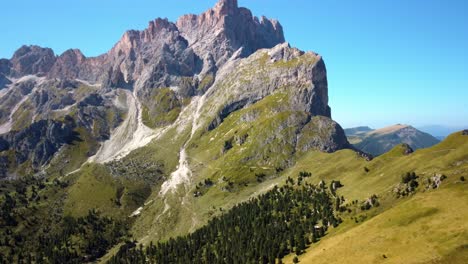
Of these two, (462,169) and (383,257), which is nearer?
(383,257)

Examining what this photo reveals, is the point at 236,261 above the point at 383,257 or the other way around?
the other way around

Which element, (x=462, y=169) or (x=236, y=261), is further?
(x=236, y=261)

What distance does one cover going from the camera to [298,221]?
182 metres

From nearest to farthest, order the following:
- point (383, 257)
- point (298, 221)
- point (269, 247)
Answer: point (383, 257) < point (269, 247) < point (298, 221)

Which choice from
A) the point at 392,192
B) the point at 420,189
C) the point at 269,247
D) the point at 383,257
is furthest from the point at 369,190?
the point at 383,257

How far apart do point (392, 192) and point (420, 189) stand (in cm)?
1307

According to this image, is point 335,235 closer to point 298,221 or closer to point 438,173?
point 298,221

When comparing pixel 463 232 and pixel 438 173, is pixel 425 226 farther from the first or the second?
pixel 438 173

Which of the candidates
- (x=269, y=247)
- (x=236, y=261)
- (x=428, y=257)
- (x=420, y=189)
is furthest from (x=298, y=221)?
(x=428, y=257)

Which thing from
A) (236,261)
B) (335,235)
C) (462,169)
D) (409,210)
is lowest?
(236,261)

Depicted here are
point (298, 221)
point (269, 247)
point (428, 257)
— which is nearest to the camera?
point (428, 257)

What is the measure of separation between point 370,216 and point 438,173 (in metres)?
33.9

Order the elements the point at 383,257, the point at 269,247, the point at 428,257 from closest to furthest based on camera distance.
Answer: the point at 428,257
the point at 383,257
the point at 269,247

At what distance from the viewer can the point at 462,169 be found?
494 feet
